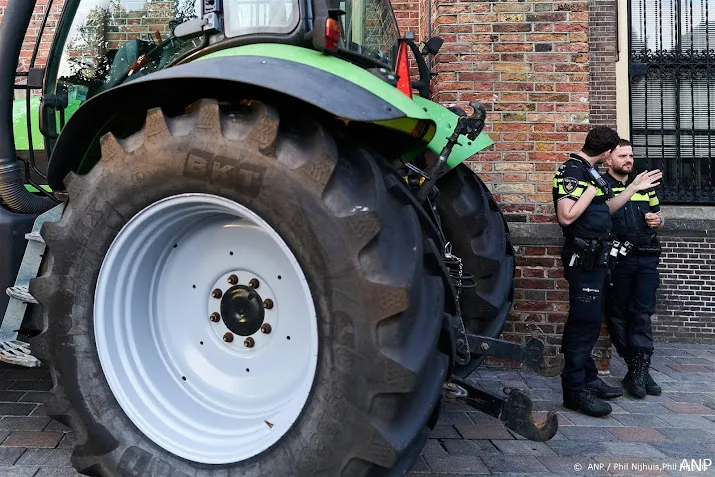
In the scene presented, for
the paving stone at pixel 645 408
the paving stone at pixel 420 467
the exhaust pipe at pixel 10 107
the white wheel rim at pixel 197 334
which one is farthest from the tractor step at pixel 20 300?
the paving stone at pixel 645 408

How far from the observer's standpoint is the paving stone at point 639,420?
3230 millimetres

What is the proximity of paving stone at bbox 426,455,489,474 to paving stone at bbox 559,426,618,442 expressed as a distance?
682mm

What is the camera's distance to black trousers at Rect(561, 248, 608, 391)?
3553 mm

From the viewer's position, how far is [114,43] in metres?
2.99

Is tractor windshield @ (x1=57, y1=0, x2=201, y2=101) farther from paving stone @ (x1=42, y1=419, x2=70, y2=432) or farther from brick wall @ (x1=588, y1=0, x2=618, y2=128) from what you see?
brick wall @ (x1=588, y1=0, x2=618, y2=128)

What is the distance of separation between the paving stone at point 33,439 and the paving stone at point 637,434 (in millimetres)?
2769

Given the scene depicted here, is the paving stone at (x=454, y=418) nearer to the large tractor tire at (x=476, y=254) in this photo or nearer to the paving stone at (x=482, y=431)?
the paving stone at (x=482, y=431)

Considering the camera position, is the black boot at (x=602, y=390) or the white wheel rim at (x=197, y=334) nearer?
the white wheel rim at (x=197, y=334)

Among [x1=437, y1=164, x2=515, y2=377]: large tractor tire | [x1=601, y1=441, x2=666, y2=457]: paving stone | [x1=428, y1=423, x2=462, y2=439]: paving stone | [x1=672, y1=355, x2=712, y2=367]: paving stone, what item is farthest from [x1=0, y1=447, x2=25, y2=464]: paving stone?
[x1=672, y1=355, x2=712, y2=367]: paving stone

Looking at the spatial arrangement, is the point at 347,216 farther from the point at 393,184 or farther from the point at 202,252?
the point at 202,252

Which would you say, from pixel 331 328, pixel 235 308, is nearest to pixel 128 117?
pixel 235 308

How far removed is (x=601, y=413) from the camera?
3336mm

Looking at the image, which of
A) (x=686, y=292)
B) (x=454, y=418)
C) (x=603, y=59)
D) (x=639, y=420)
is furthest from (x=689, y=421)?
(x=603, y=59)

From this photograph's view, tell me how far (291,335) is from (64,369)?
817 mm
